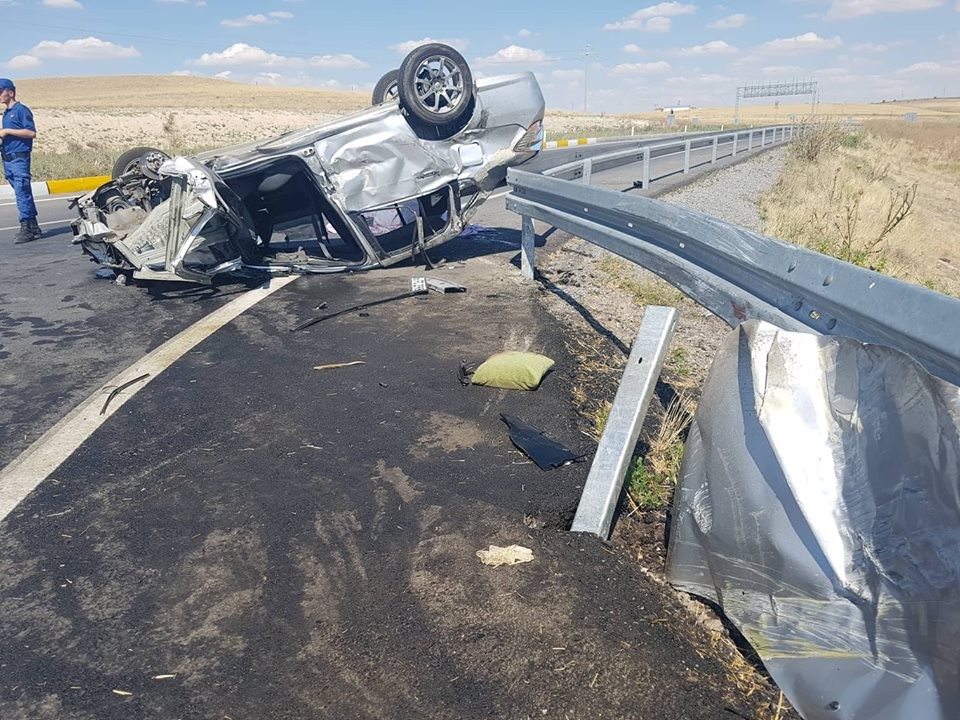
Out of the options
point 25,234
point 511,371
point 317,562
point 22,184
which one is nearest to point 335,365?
point 511,371

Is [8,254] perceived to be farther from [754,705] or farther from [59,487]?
[754,705]

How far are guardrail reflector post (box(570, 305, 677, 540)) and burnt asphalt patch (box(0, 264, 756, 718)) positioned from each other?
123 mm

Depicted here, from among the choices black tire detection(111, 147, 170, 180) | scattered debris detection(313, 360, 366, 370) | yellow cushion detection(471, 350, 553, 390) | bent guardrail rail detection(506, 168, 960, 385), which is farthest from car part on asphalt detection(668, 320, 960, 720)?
black tire detection(111, 147, 170, 180)

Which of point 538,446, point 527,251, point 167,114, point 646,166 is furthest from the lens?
point 167,114

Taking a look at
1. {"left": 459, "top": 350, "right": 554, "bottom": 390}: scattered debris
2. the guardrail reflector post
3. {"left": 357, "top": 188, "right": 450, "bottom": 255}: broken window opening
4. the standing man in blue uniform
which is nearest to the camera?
the guardrail reflector post

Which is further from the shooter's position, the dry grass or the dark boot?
the dark boot

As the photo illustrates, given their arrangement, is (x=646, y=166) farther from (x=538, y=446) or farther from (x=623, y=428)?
(x=623, y=428)

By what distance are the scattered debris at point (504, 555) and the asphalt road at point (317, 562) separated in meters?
0.04

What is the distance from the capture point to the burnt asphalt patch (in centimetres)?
210

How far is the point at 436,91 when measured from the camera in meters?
7.19

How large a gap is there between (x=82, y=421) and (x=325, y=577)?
84.6 inches

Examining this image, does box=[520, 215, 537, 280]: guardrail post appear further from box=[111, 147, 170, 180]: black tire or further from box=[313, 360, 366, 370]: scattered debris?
box=[111, 147, 170, 180]: black tire

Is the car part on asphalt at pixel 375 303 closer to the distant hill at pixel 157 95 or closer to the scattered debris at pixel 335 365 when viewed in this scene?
the scattered debris at pixel 335 365

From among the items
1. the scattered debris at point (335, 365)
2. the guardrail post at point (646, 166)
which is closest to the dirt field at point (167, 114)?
the guardrail post at point (646, 166)
